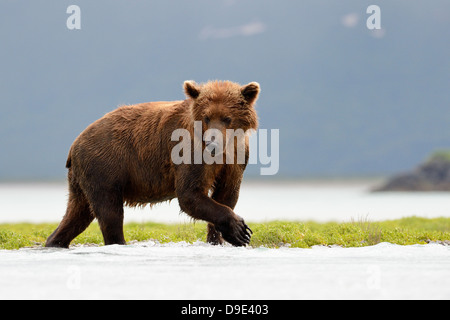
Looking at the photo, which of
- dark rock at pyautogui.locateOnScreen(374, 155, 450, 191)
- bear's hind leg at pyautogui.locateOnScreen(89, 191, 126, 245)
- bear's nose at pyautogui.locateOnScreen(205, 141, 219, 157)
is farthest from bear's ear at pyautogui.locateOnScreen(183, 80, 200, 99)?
dark rock at pyautogui.locateOnScreen(374, 155, 450, 191)

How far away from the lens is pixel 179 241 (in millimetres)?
10586

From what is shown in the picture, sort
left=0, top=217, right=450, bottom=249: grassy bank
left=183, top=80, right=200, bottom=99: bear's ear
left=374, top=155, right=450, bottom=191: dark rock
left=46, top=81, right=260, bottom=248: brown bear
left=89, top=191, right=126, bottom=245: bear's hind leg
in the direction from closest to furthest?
1. left=46, top=81, right=260, bottom=248: brown bear
2. left=183, top=80, right=200, bottom=99: bear's ear
3. left=89, top=191, right=126, bottom=245: bear's hind leg
4. left=0, top=217, right=450, bottom=249: grassy bank
5. left=374, top=155, right=450, bottom=191: dark rock

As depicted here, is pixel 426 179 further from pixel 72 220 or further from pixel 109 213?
pixel 109 213

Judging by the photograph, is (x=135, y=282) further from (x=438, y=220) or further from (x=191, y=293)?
(x=438, y=220)

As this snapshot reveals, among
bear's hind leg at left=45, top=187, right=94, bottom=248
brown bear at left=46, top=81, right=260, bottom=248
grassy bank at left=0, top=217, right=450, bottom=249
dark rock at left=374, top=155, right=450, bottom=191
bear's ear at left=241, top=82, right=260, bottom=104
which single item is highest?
bear's ear at left=241, top=82, right=260, bottom=104

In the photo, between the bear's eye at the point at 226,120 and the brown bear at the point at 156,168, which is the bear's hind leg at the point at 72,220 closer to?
the brown bear at the point at 156,168

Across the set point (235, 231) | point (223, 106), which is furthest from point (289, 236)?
point (223, 106)

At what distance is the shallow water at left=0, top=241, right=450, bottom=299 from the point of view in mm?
5566

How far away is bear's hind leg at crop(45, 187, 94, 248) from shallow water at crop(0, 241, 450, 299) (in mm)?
823

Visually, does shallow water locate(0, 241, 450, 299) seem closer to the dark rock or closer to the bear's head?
the bear's head

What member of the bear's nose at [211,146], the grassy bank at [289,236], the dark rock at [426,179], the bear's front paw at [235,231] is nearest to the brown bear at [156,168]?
the bear's front paw at [235,231]

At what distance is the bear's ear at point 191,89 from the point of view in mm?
8312

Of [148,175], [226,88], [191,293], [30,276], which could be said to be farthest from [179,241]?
[191,293]
